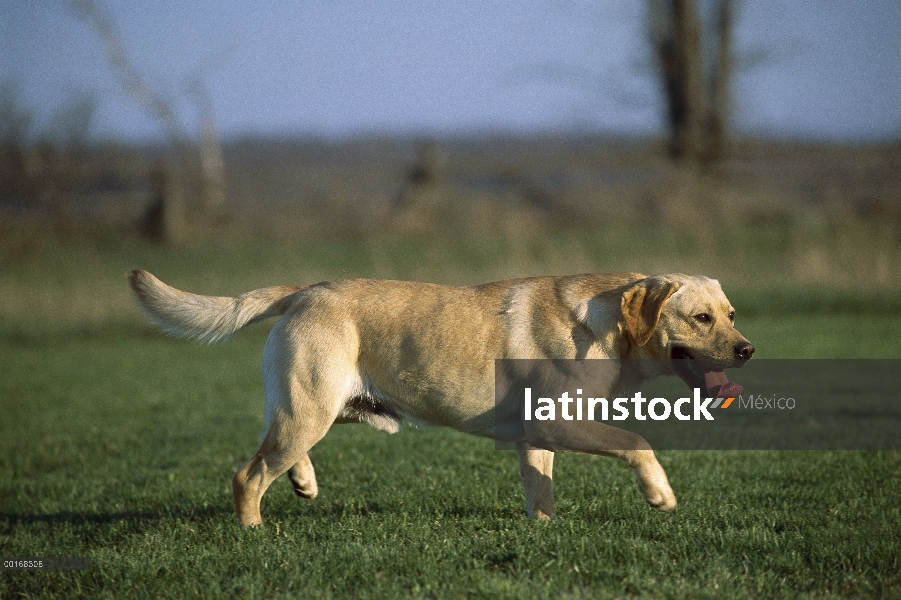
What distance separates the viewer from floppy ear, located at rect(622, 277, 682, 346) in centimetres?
455

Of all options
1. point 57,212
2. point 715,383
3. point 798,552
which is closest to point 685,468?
point 715,383

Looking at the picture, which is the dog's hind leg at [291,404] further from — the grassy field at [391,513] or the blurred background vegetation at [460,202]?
the blurred background vegetation at [460,202]

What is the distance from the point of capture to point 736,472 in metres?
5.93

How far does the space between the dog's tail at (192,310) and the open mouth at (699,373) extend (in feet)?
7.07

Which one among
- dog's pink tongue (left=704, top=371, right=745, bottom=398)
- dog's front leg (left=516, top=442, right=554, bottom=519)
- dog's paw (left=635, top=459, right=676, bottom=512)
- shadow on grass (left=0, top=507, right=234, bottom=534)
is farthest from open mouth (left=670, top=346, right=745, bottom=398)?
shadow on grass (left=0, top=507, right=234, bottom=534)

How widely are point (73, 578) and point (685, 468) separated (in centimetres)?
385

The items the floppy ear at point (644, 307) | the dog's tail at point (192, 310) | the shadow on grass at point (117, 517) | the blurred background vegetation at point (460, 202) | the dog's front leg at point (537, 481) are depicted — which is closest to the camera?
the floppy ear at point (644, 307)

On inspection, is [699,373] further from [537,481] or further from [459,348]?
[459,348]

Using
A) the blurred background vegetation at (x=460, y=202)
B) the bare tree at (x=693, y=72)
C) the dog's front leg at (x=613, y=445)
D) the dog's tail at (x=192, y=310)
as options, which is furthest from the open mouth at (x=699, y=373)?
the bare tree at (x=693, y=72)

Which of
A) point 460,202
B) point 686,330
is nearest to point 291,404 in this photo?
point 686,330

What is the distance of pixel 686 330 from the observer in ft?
15.4

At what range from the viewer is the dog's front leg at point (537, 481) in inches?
193

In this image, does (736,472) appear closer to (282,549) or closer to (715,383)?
(715,383)

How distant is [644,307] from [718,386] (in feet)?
1.97
